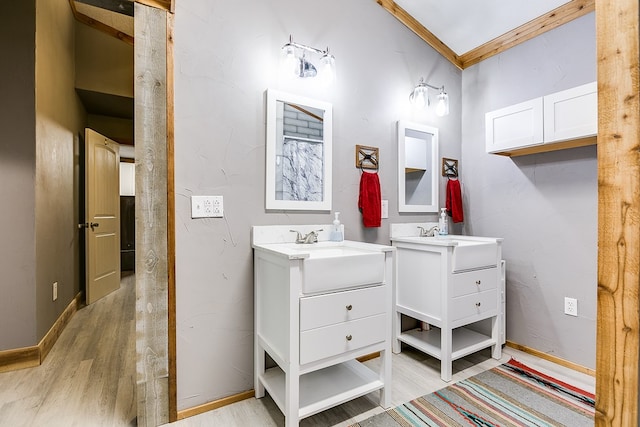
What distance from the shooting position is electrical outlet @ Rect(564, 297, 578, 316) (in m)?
2.14

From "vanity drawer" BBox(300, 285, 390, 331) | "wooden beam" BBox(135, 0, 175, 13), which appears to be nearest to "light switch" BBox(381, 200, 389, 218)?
"vanity drawer" BBox(300, 285, 390, 331)

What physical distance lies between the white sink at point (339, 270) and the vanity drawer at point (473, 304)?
68 cm

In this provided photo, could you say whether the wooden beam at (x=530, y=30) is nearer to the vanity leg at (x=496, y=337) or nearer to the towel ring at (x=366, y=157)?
the towel ring at (x=366, y=157)

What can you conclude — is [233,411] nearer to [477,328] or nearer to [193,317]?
[193,317]

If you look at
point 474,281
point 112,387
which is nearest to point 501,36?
point 474,281

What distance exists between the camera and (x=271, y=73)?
1.90m

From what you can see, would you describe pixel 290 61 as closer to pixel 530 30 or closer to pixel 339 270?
pixel 339 270

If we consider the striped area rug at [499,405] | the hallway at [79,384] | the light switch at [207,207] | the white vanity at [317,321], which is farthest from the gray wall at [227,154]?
the striped area rug at [499,405]

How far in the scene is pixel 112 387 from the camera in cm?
189

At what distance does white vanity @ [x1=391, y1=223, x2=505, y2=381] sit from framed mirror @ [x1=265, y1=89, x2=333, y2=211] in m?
0.73

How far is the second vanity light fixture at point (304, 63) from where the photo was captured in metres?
1.89

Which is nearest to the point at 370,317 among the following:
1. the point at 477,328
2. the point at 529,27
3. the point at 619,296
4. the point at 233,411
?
the point at 233,411

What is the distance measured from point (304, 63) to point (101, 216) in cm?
314

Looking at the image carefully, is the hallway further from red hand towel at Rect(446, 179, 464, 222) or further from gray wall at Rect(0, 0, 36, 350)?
red hand towel at Rect(446, 179, 464, 222)
